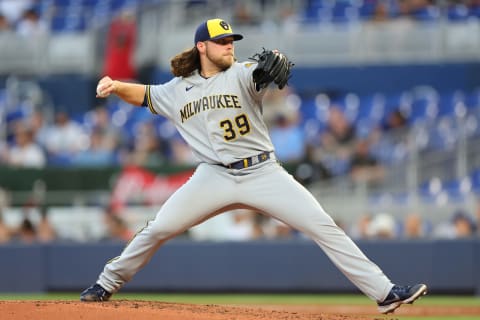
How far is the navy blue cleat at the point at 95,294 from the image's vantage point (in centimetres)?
714

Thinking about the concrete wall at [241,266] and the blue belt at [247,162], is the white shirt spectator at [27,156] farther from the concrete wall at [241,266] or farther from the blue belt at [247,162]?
the blue belt at [247,162]

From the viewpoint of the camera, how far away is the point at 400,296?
22.0 feet

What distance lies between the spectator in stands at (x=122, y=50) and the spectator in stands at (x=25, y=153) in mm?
3042

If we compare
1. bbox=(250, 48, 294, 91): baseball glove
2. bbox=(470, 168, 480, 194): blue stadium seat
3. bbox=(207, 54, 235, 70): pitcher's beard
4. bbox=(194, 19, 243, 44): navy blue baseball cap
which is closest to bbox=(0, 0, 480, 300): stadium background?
bbox=(470, 168, 480, 194): blue stadium seat

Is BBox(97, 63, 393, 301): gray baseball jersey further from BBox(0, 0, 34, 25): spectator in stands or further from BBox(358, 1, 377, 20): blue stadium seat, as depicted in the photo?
BBox(0, 0, 34, 25): spectator in stands

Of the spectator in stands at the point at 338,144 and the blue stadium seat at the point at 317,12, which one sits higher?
the blue stadium seat at the point at 317,12

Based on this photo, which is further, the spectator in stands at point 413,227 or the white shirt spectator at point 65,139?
the white shirt spectator at point 65,139

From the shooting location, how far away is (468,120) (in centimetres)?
1355

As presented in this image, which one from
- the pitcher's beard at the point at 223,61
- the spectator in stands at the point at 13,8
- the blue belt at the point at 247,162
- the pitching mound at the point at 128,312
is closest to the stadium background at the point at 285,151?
the spectator in stands at the point at 13,8

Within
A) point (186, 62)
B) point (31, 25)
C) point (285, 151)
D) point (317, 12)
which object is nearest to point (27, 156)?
point (285, 151)

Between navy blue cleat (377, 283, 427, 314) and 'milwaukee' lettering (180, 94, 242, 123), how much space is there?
163 cm

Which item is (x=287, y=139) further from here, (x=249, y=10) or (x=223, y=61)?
(x=223, y=61)

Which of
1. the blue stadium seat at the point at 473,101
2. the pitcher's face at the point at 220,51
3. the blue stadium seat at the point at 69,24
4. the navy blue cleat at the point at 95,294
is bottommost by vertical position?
the navy blue cleat at the point at 95,294

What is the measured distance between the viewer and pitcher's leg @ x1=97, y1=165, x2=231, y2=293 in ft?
22.5
